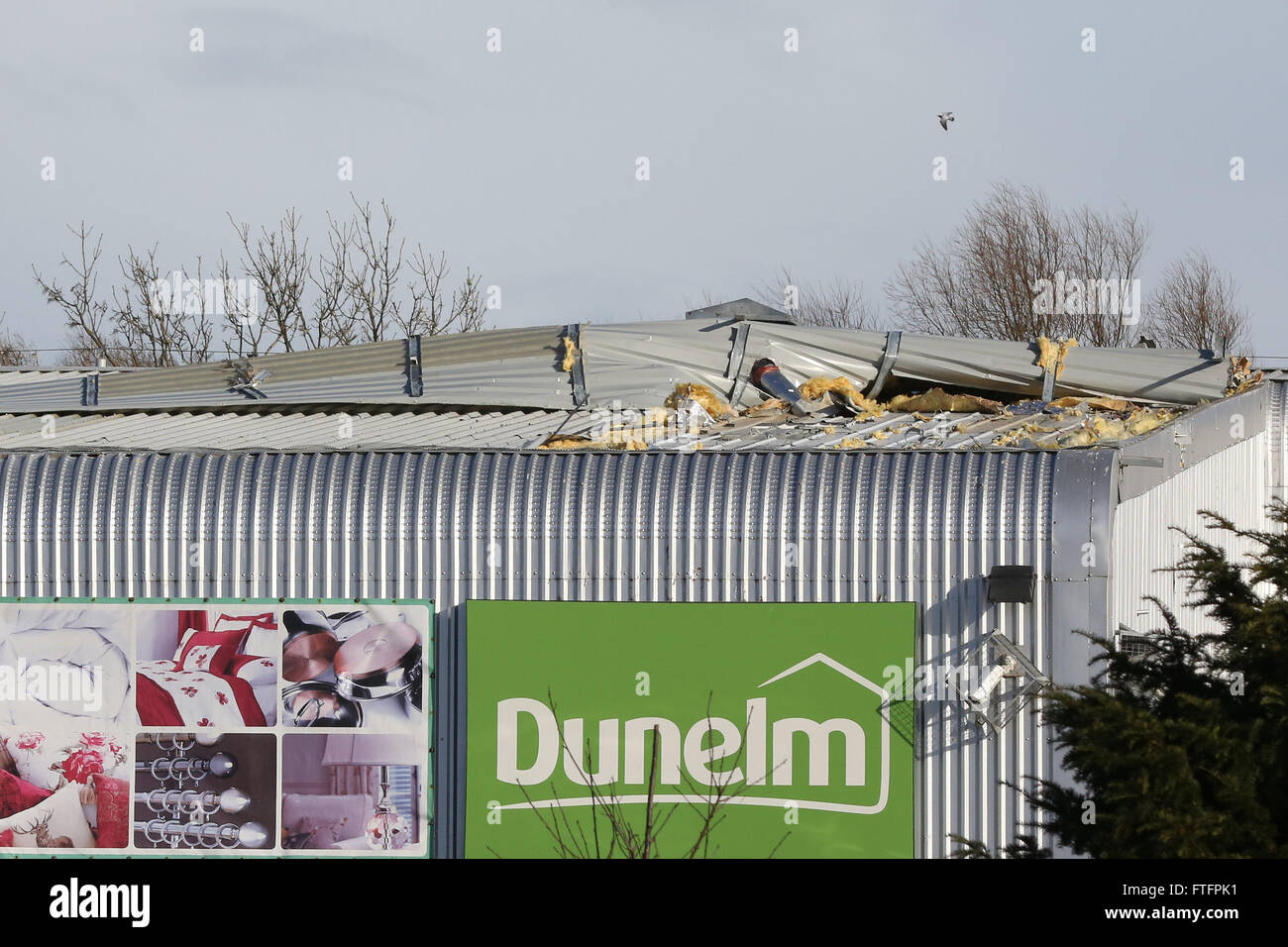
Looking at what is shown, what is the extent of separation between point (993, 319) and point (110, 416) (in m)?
33.4

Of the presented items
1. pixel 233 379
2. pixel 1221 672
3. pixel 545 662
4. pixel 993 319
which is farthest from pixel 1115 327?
pixel 1221 672

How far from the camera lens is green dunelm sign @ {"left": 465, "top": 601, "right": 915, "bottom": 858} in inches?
510

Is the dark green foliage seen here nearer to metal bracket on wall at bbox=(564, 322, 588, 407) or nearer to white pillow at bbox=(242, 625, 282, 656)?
white pillow at bbox=(242, 625, 282, 656)

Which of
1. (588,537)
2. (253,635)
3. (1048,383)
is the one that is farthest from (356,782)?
(1048,383)

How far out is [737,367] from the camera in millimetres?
18844

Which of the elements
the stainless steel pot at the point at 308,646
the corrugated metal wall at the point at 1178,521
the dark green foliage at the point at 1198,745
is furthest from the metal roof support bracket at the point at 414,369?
the dark green foliage at the point at 1198,745

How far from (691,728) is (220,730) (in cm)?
409

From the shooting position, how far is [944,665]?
42.6 ft

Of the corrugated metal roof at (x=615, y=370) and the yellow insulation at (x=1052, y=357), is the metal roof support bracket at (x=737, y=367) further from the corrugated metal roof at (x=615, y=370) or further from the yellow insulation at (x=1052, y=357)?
the yellow insulation at (x=1052, y=357)

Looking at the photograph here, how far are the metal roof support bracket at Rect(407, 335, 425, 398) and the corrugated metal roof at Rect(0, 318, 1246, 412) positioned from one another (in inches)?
0.7

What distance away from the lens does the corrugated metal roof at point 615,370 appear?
18531mm

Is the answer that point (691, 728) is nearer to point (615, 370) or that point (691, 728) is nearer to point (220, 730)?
point (220, 730)

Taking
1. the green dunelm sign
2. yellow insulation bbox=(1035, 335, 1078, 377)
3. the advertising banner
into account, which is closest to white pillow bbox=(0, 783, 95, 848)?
the advertising banner
